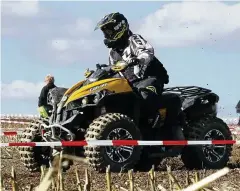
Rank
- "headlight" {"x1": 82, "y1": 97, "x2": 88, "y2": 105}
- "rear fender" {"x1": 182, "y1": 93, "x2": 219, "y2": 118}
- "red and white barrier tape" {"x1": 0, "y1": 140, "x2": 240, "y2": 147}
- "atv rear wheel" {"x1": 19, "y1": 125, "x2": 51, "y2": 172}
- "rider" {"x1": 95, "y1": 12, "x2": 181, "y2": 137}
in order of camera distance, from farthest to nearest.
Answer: "rear fender" {"x1": 182, "y1": 93, "x2": 219, "y2": 118} → "atv rear wheel" {"x1": 19, "y1": 125, "x2": 51, "y2": 172} → "rider" {"x1": 95, "y1": 12, "x2": 181, "y2": 137} → "headlight" {"x1": 82, "y1": 97, "x2": 88, "y2": 105} → "red and white barrier tape" {"x1": 0, "y1": 140, "x2": 240, "y2": 147}

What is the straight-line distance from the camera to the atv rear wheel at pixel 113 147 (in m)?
9.87

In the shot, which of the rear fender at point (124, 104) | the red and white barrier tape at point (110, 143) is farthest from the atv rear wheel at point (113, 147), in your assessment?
the rear fender at point (124, 104)

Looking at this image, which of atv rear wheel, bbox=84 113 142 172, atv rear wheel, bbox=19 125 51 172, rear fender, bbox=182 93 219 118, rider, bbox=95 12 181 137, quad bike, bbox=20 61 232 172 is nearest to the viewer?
atv rear wheel, bbox=84 113 142 172

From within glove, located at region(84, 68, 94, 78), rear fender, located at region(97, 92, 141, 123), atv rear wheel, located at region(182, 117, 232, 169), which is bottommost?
atv rear wheel, located at region(182, 117, 232, 169)

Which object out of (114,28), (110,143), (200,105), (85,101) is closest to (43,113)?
(85,101)

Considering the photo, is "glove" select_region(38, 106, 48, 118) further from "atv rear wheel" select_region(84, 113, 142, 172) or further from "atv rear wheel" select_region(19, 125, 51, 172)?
"atv rear wheel" select_region(84, 113, 142, 172)

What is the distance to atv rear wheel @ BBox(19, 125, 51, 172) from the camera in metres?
11.0

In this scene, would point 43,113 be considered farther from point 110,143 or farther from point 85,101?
point 110,143

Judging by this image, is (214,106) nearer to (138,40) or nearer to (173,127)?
(173,127)

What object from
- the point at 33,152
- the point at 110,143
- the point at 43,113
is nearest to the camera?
the point at 110,143

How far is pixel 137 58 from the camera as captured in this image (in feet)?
34.7

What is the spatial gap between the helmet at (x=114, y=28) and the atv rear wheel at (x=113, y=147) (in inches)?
50.6

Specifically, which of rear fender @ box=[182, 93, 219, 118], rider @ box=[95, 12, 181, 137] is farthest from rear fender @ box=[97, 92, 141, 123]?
rear fender @ box=[182, 93, 219, 118]

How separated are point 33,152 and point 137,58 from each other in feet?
7.12
